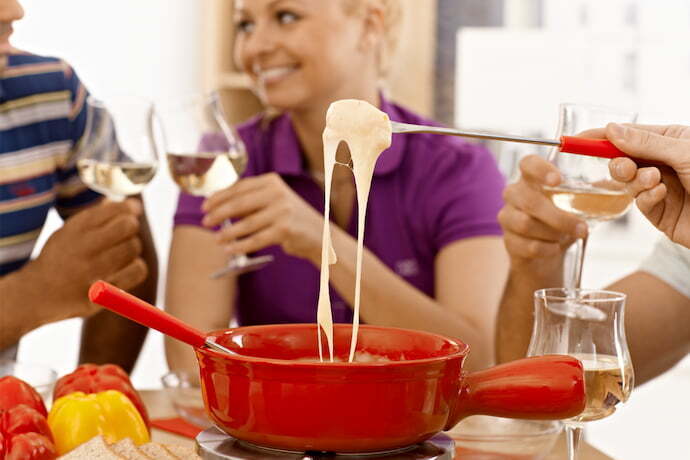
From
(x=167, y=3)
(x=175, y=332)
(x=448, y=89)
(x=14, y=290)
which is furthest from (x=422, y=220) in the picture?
(x=167, y=3)

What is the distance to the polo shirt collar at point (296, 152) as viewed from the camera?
2.07 meters

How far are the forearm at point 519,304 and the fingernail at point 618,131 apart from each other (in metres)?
0.46

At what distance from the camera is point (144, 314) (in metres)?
0.81

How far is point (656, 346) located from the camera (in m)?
1.54

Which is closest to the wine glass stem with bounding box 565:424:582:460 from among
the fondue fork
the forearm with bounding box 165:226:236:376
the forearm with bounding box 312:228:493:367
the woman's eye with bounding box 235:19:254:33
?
the fondue fork


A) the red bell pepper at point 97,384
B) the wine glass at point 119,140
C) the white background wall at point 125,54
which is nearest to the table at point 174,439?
the red bell pepper at point 97,384

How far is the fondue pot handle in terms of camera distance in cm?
80

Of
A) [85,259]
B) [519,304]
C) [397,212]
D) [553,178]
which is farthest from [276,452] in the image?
[397,212]

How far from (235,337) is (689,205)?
1.96 ft

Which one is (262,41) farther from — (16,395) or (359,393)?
(359,393)

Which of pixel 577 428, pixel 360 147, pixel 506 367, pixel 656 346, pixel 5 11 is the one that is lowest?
pixel 656 346

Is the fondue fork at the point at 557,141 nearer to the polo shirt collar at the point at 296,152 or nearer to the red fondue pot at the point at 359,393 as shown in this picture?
the red fondue pot at the point at 359,393

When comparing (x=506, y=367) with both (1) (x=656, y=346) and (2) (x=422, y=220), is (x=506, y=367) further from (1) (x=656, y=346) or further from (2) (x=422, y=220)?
(2) (x=422, y=220)

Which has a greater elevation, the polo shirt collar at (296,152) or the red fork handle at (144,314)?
the red fork handle at (144,314)
